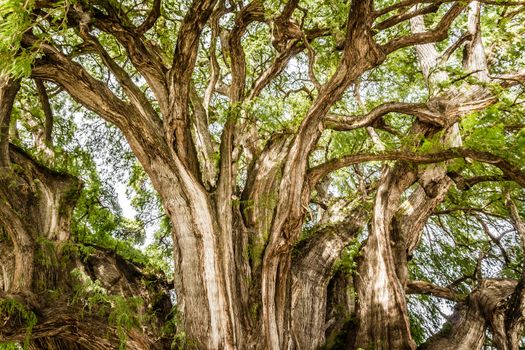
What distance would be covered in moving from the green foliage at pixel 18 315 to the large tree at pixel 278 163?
3.6 inches

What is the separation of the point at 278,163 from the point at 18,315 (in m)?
2.86

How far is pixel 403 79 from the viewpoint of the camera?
7648mm

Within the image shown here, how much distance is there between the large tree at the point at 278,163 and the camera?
12.2 feet

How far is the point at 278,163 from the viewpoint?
480 cm

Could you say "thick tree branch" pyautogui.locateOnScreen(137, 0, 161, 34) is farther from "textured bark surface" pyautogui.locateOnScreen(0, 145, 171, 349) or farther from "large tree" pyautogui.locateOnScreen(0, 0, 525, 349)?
"textured bark surface" pyautogui.locateOnScreen(0, 145, 171, 349)

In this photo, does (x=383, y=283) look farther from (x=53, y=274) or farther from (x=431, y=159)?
(x=53, y=274)

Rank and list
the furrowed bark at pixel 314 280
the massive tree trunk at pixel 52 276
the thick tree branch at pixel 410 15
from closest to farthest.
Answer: the massive tree trunk at pixel 52 276, the thick tree branch at pixel 410 15, the furrowed bark at pixel 314 280

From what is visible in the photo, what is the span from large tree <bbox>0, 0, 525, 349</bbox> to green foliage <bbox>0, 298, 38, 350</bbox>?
0.30 ft

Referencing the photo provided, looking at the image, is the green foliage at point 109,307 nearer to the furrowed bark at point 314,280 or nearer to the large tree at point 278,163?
the large tree at point 278,163

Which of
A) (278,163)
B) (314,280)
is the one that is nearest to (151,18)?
(278,163)

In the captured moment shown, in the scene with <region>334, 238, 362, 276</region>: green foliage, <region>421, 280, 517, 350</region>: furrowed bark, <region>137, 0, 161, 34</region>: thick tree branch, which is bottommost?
<region>421, 280, 517, 350</region>: furrowed bark

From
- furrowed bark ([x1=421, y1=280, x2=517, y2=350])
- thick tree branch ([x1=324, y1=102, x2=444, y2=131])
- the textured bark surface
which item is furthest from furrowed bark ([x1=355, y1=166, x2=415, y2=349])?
the textured bark surface

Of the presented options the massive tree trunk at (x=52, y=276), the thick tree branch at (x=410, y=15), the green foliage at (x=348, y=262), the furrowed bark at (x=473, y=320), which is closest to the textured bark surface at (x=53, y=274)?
the massive tree trunk at (x=52, y=276)

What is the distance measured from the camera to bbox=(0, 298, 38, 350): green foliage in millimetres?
3029
